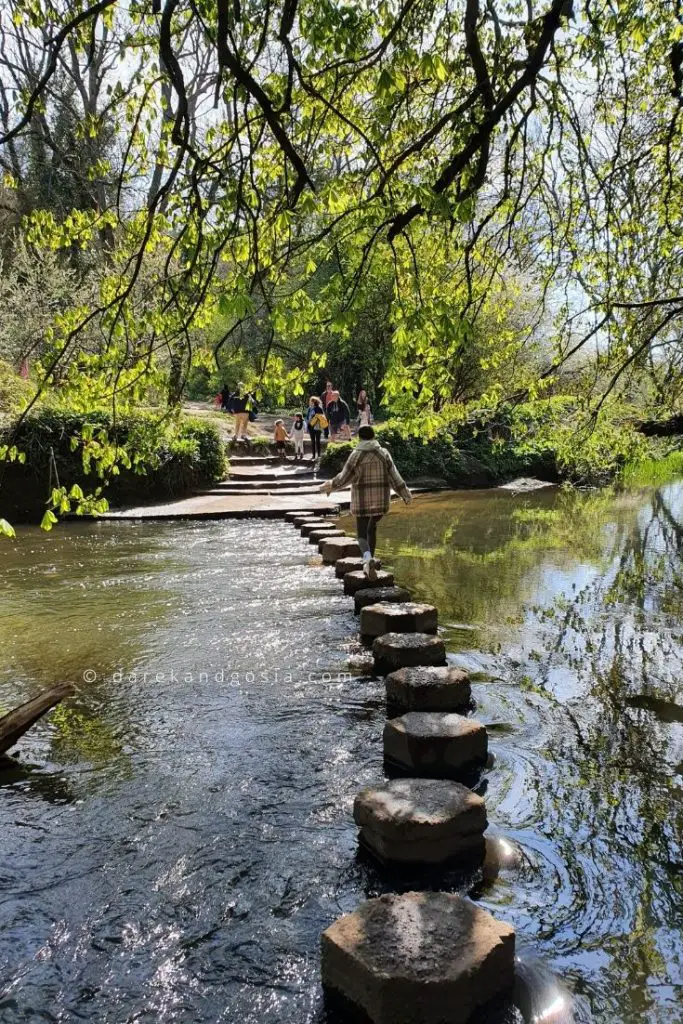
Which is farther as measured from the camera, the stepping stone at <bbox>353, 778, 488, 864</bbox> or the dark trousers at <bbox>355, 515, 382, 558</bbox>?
the dark trousers at <bbox>355, 515, 382, 558</bbox>

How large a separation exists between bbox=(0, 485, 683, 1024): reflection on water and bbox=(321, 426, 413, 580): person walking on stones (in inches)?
37.4

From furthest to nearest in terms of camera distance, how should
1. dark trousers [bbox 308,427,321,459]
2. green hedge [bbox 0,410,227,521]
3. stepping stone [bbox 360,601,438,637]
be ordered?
dark trousers [bbox 308,427,321,459] → green hedge [bbox 0,410,227,521] → stepping stone [bbox 360,601,438,637]

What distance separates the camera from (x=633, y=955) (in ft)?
9.95

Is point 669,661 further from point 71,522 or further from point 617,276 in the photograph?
point 71,522

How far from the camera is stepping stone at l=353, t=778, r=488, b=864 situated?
348 cm

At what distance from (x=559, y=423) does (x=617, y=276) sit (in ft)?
14.3

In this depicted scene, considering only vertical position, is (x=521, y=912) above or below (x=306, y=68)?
below

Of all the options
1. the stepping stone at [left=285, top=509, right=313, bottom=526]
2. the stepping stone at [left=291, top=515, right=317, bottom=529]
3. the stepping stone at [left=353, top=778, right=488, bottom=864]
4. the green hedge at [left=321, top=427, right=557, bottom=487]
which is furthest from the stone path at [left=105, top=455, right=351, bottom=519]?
the stepping stone at [left=353, top=778, right=488, bottom=864]

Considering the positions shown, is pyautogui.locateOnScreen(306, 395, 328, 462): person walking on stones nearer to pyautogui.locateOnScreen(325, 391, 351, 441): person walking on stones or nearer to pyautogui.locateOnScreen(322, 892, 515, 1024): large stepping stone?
pyautogui.locateOnScreen(325, 391, 351, 441): person walking on stones

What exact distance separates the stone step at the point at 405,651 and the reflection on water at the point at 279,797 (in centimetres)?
30

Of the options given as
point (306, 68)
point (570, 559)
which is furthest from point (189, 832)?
point (570, 559)

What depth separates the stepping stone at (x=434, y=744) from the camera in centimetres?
434

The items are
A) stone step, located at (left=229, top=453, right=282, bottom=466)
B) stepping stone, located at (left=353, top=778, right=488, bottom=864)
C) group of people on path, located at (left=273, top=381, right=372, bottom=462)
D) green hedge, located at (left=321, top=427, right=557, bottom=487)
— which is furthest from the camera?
stone step, located at (left=229, top=453, right=282, bottom=466)

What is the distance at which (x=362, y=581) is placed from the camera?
8.72 metres
